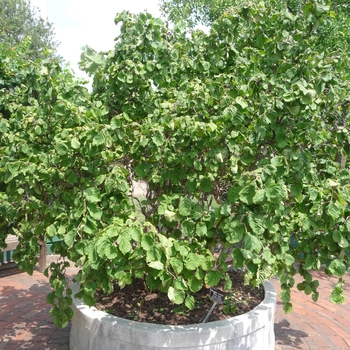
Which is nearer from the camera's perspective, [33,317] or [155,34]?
[155,34]

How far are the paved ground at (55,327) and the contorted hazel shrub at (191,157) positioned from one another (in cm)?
134

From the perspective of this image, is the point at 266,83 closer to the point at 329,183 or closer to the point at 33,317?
the point at 329,183

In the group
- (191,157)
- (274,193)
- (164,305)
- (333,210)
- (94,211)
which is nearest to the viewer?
(274,193)

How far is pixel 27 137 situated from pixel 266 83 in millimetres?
2115

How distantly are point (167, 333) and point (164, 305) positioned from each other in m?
0.83

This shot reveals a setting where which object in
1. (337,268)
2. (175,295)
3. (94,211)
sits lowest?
(175,295)

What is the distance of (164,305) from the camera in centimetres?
385

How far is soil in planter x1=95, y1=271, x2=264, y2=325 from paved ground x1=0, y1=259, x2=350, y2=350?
68 centimetres

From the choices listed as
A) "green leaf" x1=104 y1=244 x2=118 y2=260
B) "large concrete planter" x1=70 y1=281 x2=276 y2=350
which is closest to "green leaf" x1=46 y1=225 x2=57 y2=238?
"green leaf" x1=104 y1=244 x2=118 y2=260

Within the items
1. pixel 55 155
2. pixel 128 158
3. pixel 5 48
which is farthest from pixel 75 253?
pixel 5 48

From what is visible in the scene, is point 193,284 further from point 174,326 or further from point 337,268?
point 337,268

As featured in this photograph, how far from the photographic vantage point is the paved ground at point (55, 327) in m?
4.14

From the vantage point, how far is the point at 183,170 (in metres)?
3.04

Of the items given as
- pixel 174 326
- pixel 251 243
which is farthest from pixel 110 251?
pixel 174 326
